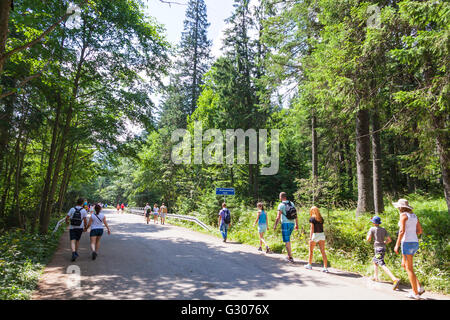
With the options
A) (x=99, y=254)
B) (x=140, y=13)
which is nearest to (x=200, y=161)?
(x=140, y=13)

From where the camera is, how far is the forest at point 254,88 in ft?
23.8

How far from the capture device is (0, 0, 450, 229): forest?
7.26m

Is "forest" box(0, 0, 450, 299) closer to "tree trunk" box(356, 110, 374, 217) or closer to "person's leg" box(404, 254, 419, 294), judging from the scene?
"tree trunk" box(356, 110, 374, 217)

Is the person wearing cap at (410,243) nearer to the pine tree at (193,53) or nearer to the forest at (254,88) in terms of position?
the forest at (254,88)

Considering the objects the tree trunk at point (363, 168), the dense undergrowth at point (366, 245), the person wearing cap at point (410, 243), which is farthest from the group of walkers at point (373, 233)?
the tree trunk at point (363, 168)

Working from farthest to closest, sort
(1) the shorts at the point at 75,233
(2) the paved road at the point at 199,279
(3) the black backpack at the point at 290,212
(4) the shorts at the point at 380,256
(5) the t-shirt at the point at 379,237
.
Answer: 1. (1) the shorts at the point at 75,233
2. (3) the black backpack at the point at 290,212
3. (5) the t-shirt at the point at 379,237
4. (4) the shorts at the point at 380,256
5. (2) the paved road at the point at 199,279

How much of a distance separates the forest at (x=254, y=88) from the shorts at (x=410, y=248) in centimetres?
321

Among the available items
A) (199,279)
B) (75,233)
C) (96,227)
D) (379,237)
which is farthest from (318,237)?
(75,233)

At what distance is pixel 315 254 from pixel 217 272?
3.63 metres

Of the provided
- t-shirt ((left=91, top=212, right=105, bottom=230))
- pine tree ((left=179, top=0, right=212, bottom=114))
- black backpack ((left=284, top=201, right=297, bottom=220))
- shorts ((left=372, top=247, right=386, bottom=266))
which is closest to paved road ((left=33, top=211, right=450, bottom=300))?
shorts ((left=372, top=247, right=386, bottom=266))

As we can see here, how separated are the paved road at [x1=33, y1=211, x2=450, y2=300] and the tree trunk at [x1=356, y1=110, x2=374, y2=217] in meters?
4.23

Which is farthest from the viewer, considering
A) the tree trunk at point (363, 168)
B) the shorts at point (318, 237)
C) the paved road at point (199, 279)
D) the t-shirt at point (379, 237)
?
the tree trunk at point (363, 168)

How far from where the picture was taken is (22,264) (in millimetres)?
6996

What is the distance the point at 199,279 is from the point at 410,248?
456cm
